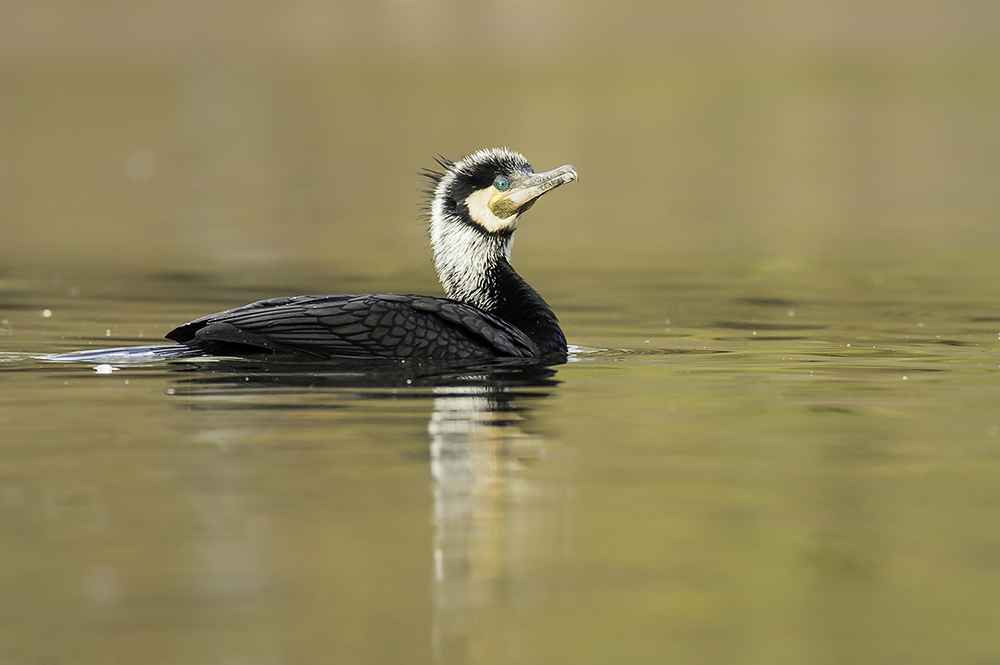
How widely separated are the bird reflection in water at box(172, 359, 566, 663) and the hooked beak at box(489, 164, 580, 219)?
110cm

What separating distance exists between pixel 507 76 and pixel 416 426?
5299 centimetres

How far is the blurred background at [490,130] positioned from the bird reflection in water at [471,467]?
1.75m

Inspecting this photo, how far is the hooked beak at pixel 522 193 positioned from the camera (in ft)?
33.6

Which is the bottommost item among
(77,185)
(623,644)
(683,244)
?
(623,644)

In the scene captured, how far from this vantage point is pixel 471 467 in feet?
22.3

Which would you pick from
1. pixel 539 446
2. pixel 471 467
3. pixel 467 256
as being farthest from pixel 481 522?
pixel 467 256

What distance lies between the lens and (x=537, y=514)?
19.9 feet

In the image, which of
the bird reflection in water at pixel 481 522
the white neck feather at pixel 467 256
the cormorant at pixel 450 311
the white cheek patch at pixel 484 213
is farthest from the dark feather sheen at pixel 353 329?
the bird reflection in water at pixel 481 522

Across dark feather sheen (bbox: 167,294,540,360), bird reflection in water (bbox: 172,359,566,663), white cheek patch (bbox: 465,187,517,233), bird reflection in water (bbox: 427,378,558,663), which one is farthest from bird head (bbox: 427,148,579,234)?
bird reflection in water (bbox: 427,378,558,663)

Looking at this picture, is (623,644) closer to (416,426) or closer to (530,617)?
(530,617)

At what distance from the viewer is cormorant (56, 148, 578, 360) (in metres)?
9.12

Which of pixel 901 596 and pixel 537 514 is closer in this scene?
pixel 901 596

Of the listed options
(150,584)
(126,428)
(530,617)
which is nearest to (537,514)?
(530,617)

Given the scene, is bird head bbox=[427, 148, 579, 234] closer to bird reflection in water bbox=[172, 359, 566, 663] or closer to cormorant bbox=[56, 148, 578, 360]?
cormorant bbox=[56, 148, 578, 360]
